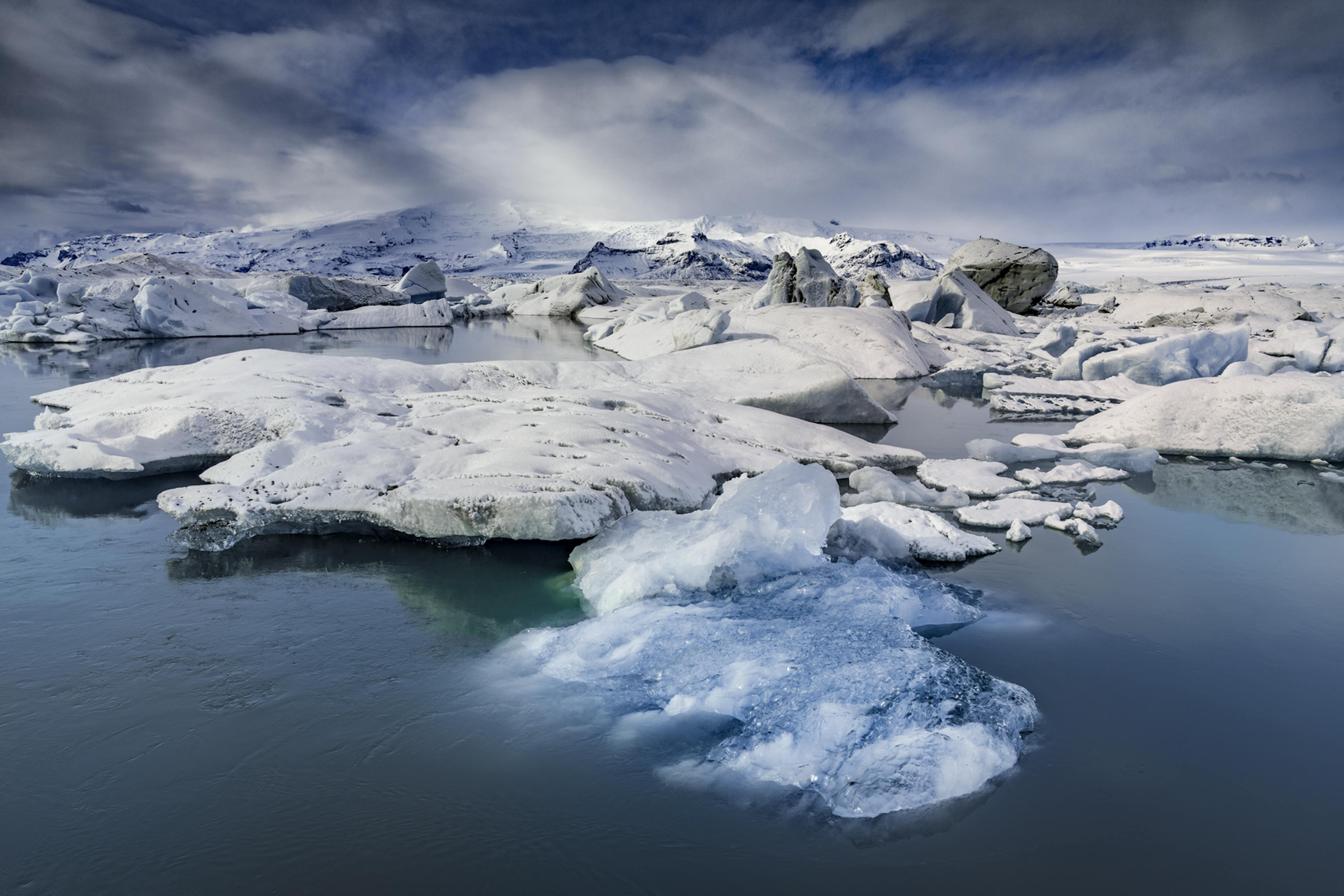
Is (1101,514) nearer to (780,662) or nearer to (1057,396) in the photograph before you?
(780,662)

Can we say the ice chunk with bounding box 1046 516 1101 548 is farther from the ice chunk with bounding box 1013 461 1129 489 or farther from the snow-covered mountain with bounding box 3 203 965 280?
the snow-covered mountain with bounding box 3 203 965 280

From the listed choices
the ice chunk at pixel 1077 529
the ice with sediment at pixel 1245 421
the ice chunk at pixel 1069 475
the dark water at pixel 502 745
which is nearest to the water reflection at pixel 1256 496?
the ice chunk at pixel 1069 475

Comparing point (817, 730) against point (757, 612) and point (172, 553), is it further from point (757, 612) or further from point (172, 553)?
point (172, 553)

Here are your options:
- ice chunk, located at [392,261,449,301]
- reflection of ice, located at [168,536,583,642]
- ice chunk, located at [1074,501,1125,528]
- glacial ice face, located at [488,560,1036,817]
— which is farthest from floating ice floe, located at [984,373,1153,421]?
ice chunk, located at [392,261,449,301]

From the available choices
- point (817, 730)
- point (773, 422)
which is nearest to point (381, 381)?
point (773, 422)

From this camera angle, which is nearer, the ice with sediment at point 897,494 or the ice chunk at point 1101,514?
the ice chunk at point 1101,514

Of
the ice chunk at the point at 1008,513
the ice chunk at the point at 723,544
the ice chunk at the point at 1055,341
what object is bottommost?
the ice chunk at the point at 1008,513

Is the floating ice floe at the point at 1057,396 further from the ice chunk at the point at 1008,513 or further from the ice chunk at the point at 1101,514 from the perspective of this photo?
the ice chunk at the point at 1008,513
